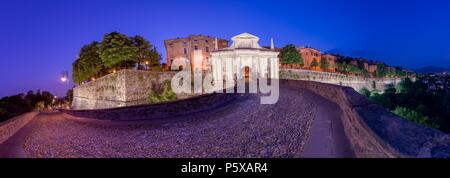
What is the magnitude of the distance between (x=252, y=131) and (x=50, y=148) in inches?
334

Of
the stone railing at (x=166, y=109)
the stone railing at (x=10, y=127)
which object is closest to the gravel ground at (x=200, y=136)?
the stone railing at (x=166, y=109)

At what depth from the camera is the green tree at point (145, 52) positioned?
40178 mm

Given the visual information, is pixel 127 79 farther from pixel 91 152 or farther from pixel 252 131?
pixel 252 131

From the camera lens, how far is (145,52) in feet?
133

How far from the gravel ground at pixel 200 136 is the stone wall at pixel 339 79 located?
26951mm

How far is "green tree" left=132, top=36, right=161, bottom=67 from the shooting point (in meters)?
40.2

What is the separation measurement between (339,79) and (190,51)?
27474mm

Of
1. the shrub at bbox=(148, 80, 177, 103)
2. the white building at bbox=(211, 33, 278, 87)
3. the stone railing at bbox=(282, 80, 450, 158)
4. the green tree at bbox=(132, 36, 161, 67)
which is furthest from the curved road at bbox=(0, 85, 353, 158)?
the green tree at bbox=(132, 36, 161, 67)

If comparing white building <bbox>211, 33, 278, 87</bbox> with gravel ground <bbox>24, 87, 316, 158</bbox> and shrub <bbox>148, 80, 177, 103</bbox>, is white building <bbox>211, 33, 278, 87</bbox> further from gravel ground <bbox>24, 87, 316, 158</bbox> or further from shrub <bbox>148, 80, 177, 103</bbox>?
gravel ground <bbox>24, 87, 316, 158</bbox>

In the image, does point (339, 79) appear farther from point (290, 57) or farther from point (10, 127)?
point (10, 127)

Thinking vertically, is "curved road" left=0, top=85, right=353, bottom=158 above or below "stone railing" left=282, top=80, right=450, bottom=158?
A: below

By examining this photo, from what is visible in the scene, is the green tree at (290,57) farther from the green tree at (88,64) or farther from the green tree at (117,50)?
the green tree at (88,64)

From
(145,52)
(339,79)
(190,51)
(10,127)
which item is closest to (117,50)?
(145,52)

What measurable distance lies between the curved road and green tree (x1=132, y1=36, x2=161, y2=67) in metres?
24.0
